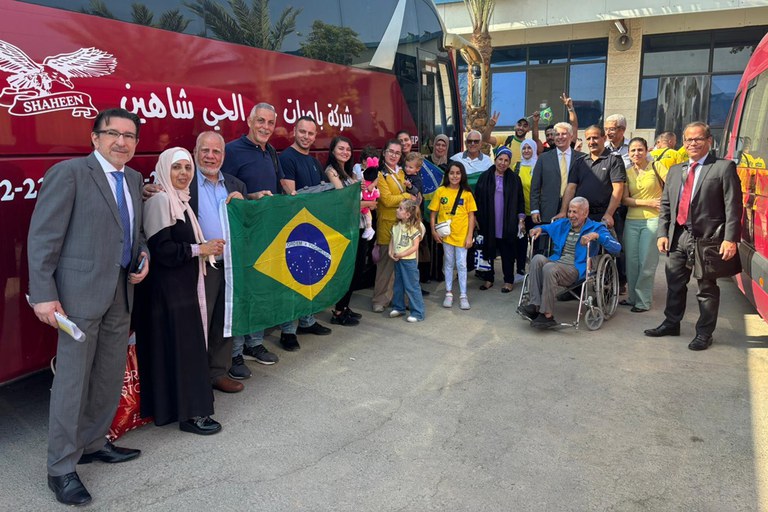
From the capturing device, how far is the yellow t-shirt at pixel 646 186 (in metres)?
6.12

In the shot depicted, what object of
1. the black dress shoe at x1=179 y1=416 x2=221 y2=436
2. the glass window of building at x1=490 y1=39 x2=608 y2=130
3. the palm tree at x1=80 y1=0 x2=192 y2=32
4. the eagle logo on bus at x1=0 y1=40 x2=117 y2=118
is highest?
the glass window of building at x1=490 y1=39 x2=608 y2=130

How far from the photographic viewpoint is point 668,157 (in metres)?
6.36

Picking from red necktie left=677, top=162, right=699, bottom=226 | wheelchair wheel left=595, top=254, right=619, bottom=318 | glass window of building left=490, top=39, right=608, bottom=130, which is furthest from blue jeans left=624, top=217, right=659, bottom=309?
glass window of building left=490, top=39, right=608, bottom=130

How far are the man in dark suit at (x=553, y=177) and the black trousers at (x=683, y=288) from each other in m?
1.56

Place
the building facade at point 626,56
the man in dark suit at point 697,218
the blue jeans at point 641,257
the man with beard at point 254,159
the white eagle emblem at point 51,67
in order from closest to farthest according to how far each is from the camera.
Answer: the white eagle emblem at point 51,67, the man with beard at point 254,159, the man in dark suit at point 697,218, the blue jeans at point 641,257, the building facade at point 626,56

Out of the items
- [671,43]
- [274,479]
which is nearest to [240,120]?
[274,479]

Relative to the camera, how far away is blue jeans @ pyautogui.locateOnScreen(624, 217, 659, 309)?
6195 millimetres

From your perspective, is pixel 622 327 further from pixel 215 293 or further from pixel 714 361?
pixel 215 293

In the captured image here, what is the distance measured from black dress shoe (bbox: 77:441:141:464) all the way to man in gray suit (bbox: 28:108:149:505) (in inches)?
4.9

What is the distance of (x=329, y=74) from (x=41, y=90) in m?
2.99

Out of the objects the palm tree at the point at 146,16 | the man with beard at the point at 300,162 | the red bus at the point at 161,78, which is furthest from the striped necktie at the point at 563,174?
the palm tree at the point at 146,16

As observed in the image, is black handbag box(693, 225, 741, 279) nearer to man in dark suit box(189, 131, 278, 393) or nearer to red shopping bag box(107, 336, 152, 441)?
man in dark suit box(189, 131, 278, 393)

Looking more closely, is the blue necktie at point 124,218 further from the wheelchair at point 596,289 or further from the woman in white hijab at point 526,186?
the woman in white hijab at point 526,186

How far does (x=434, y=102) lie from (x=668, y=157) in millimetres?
3183
